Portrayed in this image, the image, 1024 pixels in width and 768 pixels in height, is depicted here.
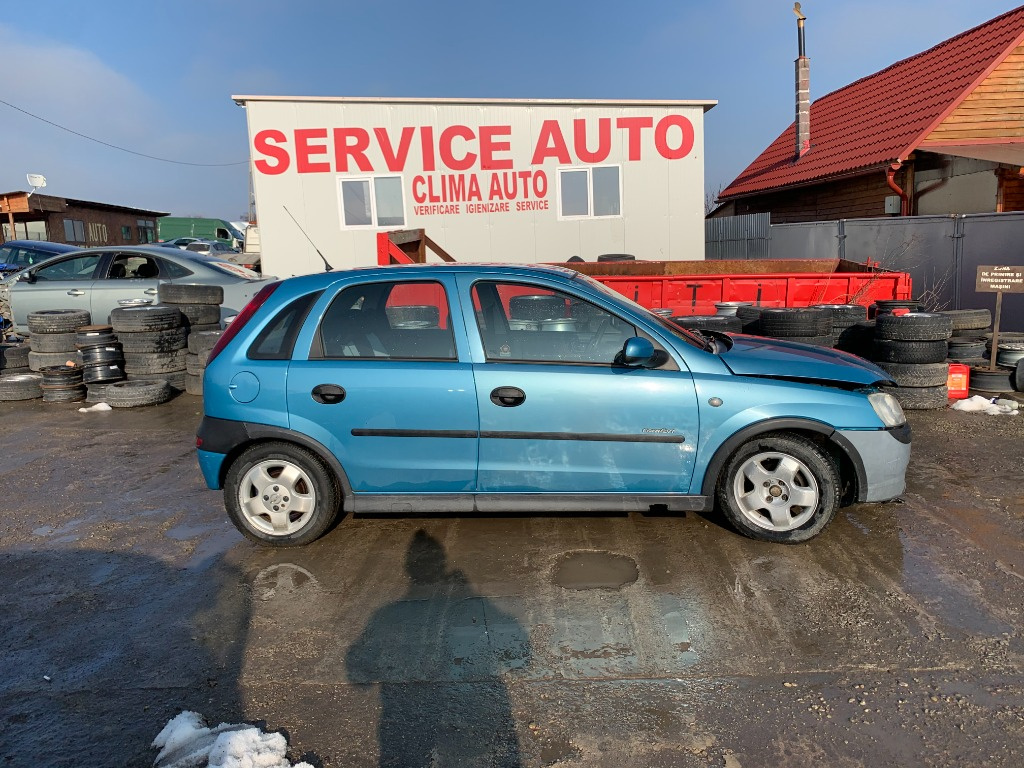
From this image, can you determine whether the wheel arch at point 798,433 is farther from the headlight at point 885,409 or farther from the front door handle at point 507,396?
the front door handle at point 507,396

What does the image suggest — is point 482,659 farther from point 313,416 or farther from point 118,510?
point 118,510

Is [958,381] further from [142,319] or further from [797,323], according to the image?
[142,319]

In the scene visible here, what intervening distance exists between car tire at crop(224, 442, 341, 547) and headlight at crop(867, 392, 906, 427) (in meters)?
3.22

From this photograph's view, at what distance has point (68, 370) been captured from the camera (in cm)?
883

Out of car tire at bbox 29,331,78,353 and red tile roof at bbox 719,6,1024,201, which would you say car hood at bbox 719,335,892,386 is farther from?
red tile roof at bbox 719,6,1024,201

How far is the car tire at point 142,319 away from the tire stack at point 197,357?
1.10 feet

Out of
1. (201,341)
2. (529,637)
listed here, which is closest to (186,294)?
(201,341)

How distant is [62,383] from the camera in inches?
349

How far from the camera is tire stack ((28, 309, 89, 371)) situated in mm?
9000

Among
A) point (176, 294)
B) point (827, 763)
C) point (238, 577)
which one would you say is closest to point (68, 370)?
point (176, 294)

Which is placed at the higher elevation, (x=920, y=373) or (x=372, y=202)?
(x=372, y=202)

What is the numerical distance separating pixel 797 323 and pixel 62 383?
8.60 m

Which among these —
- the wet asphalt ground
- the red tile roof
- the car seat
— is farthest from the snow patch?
the red tile roof

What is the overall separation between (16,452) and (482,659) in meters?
5.73
